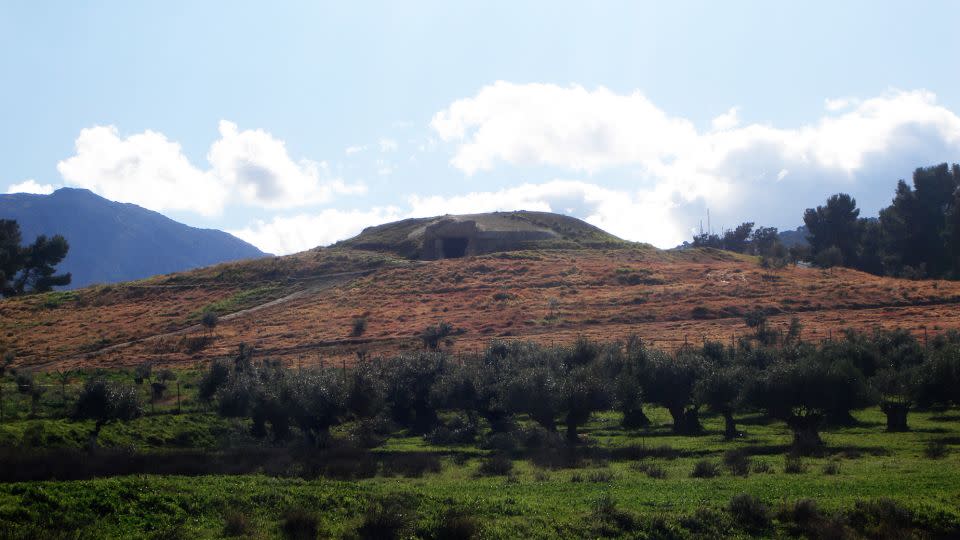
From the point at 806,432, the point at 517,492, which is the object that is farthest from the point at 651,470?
the point at 806,432

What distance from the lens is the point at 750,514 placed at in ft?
60.4

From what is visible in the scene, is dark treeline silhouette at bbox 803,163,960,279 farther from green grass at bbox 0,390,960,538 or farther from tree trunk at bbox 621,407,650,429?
green grass at bbox 0,390,960,538

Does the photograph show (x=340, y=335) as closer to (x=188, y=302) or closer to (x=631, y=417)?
(x=188, y=302)

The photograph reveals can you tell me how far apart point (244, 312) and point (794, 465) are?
57196 millimetres

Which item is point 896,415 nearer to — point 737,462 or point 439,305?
point 737,462

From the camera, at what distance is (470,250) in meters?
93.4

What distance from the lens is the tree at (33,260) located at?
288 ft

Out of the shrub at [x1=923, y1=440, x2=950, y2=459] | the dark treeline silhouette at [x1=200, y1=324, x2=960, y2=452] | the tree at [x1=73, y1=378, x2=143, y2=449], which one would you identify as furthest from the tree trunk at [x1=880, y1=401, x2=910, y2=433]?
the tree at [x1=73, y1=378, x2=143, y2=449]

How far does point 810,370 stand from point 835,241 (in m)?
79.0

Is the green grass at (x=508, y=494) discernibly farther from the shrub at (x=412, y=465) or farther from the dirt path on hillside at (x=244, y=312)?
the dirt path on hillside at (x=244, y=312)

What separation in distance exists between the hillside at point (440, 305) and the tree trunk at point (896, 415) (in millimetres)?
18428

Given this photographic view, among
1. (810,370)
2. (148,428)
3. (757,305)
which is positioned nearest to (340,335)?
(148,428)

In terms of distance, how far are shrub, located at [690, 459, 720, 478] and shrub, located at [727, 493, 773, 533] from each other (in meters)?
4.83

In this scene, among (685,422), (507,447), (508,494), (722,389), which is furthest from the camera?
(685,422)
